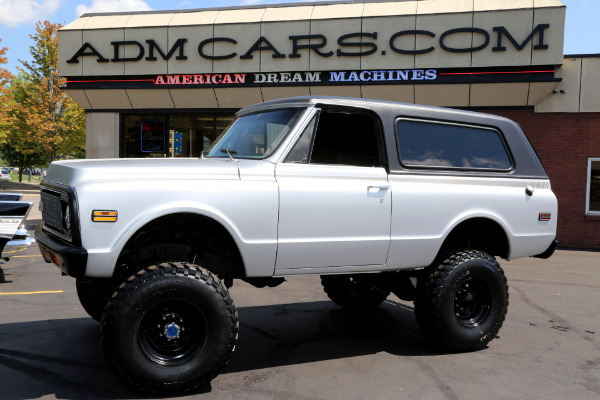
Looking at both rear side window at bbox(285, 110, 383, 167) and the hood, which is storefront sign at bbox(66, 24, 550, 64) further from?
the hood

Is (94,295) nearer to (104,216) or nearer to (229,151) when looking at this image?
(104,216)

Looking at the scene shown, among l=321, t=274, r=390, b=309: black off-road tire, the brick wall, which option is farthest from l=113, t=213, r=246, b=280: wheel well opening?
the brick wall

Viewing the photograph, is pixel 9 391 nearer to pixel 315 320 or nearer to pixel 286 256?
pixel 286 256

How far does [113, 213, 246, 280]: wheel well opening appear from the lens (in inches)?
161

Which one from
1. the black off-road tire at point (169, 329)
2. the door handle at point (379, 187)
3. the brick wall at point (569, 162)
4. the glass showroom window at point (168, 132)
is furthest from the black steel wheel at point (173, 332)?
the glass showroom window at point (168, 132)

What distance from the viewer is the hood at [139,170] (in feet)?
12.2

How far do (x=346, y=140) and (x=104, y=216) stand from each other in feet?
7.13

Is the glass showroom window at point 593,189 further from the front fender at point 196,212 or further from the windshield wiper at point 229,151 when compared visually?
the front fender at point 196,212

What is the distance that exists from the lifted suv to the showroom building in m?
9.33

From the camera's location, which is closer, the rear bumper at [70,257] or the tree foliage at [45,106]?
the rear bumper at [70,257]

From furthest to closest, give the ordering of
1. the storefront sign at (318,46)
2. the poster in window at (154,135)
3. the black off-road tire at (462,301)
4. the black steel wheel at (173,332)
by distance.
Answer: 1. the poster in window at (154,135)
2. the storefront sign at (318,46)
3. the black off-road tire at (462,301)
4. the black steel wheel at (173,332)

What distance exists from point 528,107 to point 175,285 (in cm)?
1314

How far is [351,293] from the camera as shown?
6.49 meters

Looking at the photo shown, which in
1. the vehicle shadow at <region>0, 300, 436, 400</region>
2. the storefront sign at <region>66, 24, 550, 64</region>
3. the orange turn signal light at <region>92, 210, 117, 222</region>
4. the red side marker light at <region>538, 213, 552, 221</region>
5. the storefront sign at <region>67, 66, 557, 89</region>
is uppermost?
the storefront sign at <region>66, 24, 550, 64</region>
